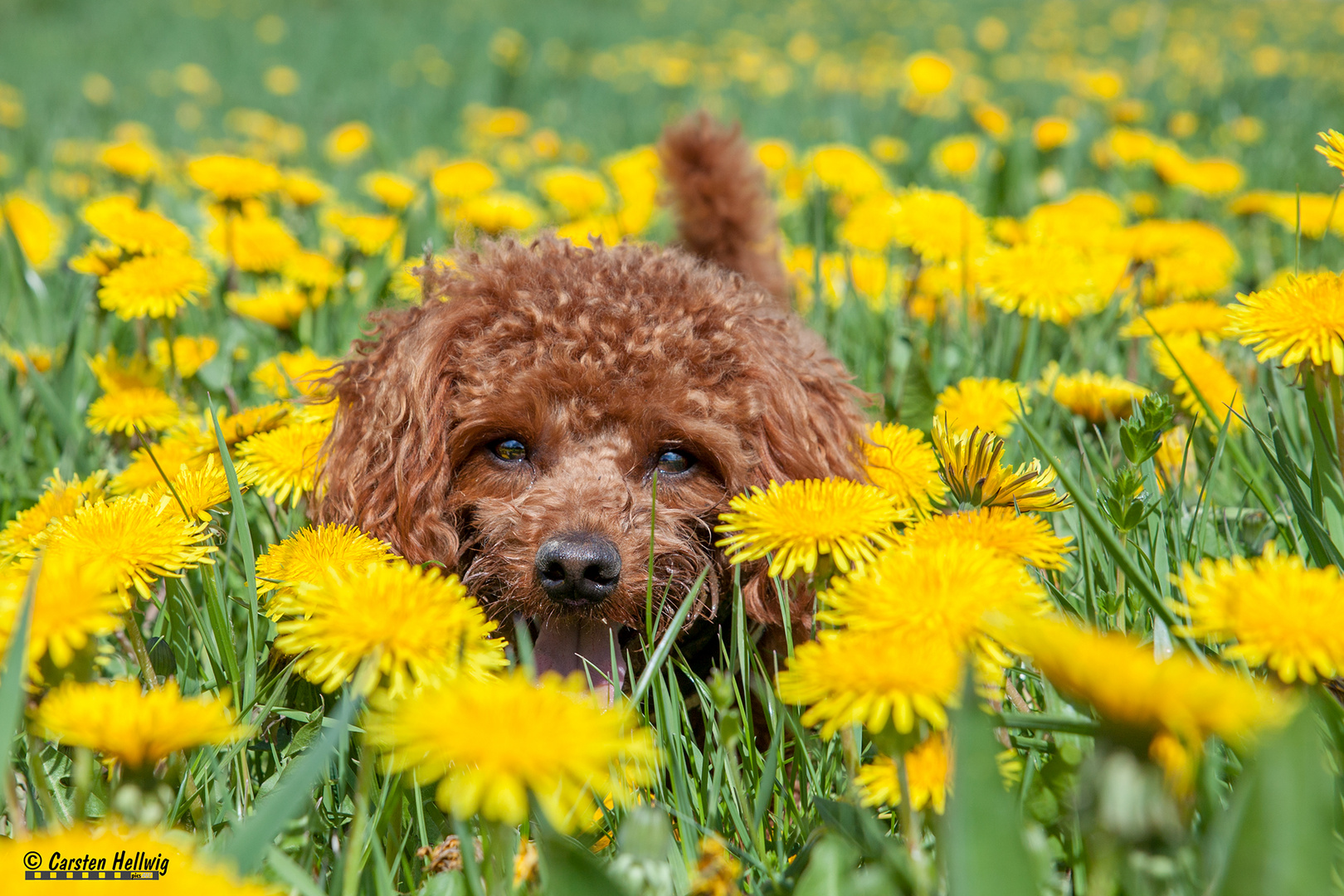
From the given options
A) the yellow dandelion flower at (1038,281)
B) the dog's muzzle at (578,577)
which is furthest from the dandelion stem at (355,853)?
the yellow dandelion flower at (1038,281)

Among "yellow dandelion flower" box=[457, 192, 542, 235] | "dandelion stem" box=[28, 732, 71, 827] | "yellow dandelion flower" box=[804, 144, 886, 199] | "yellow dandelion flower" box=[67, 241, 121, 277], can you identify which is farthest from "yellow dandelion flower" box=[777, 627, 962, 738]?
"yellow dandelion flower" box=[804, 144, 886, 199]

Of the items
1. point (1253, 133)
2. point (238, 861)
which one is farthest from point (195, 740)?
point (1253, 133)

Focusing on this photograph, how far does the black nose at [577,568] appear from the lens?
1.79 m

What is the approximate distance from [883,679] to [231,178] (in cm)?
266

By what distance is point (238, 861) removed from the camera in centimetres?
83

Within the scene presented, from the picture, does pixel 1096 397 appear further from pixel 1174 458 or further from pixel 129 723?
pixel 129 723

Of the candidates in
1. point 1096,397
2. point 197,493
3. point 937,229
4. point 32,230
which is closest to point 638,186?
point 937,229

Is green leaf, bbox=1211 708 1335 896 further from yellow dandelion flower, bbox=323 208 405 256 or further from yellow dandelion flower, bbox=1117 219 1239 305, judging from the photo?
yellow dandelion flower, bbox=323 208 405 256

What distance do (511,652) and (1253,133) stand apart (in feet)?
17.2

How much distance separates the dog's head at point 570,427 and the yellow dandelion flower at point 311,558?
59 cm

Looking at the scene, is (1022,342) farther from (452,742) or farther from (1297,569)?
(452,742)

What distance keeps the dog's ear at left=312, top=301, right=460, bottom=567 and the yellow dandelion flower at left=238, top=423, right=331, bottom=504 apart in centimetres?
8

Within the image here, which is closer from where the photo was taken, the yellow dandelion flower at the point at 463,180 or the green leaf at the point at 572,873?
the green leaf at the point at 572,873

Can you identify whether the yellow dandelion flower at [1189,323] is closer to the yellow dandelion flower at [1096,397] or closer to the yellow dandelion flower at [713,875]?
the yellow dandelion flower at [1096,397]
